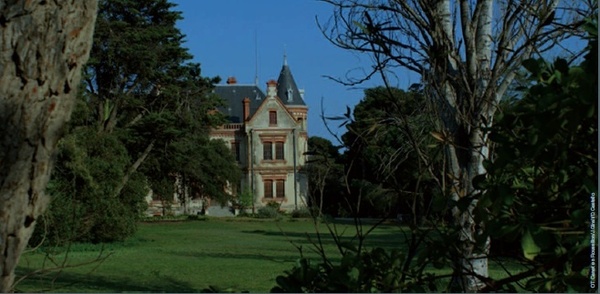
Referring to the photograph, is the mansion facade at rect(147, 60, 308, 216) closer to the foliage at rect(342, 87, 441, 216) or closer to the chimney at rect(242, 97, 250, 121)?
the chimney at rect(242, 97, 250, 121)

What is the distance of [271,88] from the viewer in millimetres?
56438

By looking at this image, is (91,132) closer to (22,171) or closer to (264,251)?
(264,251)

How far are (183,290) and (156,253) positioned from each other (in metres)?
9.71

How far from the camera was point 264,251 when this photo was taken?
2206 cm

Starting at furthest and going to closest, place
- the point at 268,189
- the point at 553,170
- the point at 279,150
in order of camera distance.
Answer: the point at 268,189, the point at 279,150, the point at 553,170

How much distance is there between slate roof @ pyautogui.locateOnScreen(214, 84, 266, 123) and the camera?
57062mm

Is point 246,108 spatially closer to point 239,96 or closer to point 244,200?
point 239,96

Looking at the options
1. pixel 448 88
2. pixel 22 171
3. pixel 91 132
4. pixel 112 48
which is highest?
pixel 112 48

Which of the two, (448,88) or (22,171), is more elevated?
(448,88)

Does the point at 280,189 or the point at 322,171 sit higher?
the point at 280,189

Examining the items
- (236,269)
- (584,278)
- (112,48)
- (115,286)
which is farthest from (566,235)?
(112,48)

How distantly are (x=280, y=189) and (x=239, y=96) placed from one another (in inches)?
256

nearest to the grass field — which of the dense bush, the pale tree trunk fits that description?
the dense bush

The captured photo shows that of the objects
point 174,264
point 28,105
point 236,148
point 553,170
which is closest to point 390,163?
point 553,170
